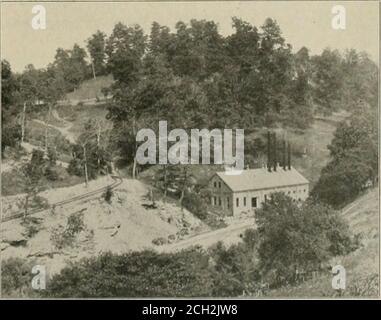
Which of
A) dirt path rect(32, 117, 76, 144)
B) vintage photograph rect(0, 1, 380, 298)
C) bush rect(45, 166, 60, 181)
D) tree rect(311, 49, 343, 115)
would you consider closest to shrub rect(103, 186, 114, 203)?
vintage photograph rect(0, 1, 380, 298)

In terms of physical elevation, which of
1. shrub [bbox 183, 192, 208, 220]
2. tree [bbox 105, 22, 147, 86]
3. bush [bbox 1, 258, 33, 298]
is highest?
tree [bbox 105, 22, 147, 86]

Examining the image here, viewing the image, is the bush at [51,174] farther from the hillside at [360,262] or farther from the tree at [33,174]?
the hillside at [360,262]

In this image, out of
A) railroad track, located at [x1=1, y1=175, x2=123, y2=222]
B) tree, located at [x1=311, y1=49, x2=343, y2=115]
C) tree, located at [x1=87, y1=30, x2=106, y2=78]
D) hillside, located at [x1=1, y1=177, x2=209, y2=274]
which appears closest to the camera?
Answer: hillside, located at [x1=1, y1=177, x2=209, y2=274]

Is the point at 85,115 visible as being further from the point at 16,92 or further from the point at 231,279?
the point at 231,279

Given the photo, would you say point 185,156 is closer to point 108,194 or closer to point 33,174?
point 108,194

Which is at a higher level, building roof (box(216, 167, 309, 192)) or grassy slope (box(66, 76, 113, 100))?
grassy slope (box(66, 76, 113, 100))

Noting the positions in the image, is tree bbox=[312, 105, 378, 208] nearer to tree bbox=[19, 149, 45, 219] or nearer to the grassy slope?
the grassy slope

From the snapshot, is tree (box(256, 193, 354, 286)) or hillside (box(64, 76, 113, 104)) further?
hillside (box(64, 76, 113, 104))

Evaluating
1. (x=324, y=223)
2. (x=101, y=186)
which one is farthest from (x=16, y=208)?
(x=324, y=223)
